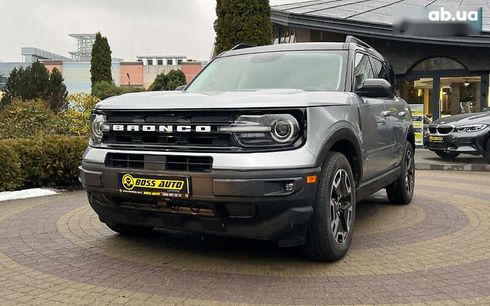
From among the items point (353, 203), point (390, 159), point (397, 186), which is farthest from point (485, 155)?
point (353, 203)

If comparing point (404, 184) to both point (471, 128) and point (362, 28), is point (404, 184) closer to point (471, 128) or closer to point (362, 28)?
point (471, 128)

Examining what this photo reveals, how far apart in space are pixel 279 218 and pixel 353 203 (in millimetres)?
1115

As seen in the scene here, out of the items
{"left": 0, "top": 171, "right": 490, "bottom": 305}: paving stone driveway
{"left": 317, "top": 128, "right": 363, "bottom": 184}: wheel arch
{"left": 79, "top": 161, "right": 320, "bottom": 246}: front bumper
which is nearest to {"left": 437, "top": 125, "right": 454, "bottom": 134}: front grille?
{"left": 0, "top": 171, "right": 490, "bottom": 305}: paving stone driveway

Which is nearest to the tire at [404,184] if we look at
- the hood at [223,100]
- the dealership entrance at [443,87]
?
the hood at [223,100]

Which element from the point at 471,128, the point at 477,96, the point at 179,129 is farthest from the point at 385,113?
the point at 477,96

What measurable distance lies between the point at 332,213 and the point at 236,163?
1094 mm

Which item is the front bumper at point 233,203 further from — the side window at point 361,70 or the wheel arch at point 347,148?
the side window at point 361,70

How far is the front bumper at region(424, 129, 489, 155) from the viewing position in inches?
460

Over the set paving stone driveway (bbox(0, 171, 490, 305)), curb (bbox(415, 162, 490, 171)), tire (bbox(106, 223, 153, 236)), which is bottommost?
curb (bbox(415, 162, 490, 171))

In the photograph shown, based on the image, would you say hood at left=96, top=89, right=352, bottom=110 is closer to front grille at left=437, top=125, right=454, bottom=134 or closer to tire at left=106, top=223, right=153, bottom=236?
tire at left=106, top=223, right=153, bottom=236

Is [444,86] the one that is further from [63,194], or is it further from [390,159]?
[63,194]

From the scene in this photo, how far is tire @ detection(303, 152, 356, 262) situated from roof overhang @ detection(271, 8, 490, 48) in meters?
14.3

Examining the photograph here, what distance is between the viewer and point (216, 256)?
4.33 m

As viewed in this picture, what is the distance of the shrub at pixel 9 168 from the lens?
287 inches
